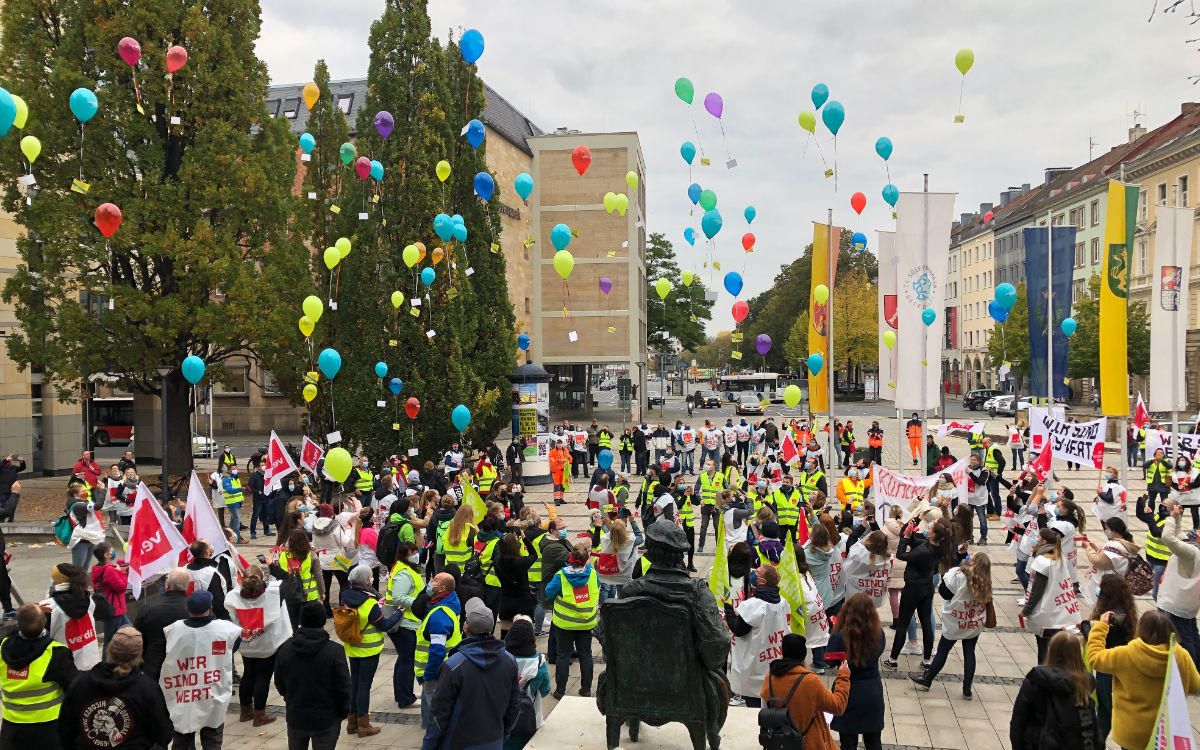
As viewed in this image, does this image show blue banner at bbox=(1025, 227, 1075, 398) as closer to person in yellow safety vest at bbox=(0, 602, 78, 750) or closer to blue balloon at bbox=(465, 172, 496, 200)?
blue balloon at bbox=(465, 172, 496, 200)

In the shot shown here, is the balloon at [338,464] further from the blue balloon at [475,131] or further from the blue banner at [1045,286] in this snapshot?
the blue banner at [1045,286]

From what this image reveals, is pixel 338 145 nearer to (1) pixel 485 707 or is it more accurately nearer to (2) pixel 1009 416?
(1) pixel 485 707

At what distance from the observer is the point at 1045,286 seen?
21672 millimetres

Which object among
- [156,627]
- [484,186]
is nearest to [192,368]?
[484,186]

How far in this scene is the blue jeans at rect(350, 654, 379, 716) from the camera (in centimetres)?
769

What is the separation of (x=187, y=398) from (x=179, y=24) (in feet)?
31.3

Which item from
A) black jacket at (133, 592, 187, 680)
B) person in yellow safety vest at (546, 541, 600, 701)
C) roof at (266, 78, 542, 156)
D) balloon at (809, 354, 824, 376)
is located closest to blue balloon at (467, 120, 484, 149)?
balloon at (809, 354, 824, 376)

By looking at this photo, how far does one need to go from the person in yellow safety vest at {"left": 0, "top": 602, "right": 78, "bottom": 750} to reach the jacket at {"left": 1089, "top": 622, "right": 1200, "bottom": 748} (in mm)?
6789

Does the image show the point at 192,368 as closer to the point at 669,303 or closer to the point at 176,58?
the point at 176,58

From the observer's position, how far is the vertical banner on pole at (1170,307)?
60.3ft

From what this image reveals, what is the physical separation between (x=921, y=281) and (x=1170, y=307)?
503 centimetres

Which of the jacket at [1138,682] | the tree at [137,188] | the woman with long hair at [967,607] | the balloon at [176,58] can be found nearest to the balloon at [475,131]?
the tree at [137,188]

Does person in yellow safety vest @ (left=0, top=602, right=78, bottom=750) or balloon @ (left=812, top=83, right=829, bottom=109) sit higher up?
balloon @ (left=812, top=83, right=829, bottom=109)

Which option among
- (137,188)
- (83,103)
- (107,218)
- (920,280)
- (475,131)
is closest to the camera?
(83,103)
